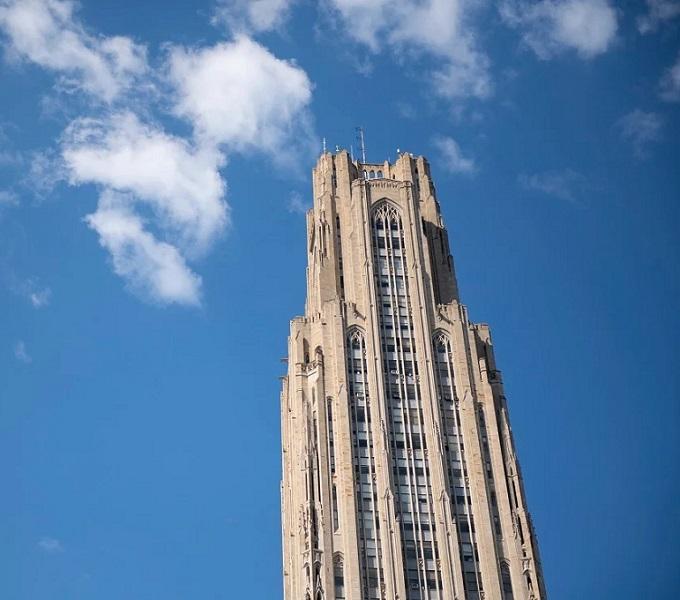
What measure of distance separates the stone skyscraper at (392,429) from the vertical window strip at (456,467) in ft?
0.40

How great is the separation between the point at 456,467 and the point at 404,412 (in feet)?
23.5

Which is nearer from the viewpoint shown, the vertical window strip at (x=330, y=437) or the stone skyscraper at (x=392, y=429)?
the stone skyscraper at (x=392, y=429)

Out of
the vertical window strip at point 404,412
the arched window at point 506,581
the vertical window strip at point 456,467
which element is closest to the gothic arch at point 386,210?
the vertical window strip at point 404,412

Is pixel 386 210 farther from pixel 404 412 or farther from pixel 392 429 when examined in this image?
pixel 392 429

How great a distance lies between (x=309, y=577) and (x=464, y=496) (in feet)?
53.2

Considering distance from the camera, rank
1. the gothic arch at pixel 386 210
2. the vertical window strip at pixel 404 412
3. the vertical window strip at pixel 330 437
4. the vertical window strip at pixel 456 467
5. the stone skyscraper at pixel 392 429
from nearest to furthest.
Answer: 1. the stone skyscraper at pixel 392 429
2. the vertical window strip at pixel 404 412
3. the vertical window strip at pixel 456 467
4. the vertical window strip at pixel 330 437
5. the gothic arch at pixel 386 210

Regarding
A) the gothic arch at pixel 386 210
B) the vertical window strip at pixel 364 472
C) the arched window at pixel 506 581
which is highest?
the gothic arch at pixel 386 210

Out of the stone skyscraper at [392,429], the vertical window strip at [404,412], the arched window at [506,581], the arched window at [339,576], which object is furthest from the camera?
the vertical window strip at [404,412]

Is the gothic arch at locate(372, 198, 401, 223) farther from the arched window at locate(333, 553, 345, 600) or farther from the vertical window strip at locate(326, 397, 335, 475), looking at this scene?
the arched window at locate(333, 553, 345, 600)

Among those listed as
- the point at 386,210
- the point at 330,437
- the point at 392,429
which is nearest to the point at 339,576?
the point at 330,437

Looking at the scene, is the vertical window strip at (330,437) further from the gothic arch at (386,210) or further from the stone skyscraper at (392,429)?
the gothic arch at (386,210)

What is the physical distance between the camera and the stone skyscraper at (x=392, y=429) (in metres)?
95.4

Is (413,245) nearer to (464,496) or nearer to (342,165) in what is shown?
(342,165)

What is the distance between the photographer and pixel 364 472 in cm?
10088
